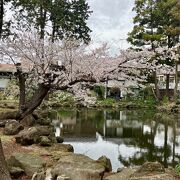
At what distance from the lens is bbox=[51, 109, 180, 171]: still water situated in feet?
47.6

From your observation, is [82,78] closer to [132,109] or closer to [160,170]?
[160,170]

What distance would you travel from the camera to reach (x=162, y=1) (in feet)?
124

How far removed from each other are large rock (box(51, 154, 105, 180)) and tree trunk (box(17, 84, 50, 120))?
6.40 metres

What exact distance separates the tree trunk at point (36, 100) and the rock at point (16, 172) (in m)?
6.32

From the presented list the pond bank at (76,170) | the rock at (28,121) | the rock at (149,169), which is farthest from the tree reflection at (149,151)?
the rock at (28,121)

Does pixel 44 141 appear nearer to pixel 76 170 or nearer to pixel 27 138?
pixel 27 138

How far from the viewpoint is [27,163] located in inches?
372

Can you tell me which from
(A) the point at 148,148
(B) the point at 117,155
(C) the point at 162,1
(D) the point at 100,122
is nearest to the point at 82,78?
(B) the point at 117,155

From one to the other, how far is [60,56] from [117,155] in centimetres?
476

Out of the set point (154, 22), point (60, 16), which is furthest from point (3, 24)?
point (154, 22)

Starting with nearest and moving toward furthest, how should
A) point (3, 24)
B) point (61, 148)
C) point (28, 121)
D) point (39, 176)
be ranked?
point (39, 176) → point (61, 148) → point (28, 121) → point (3, 24)

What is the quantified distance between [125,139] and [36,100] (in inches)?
225

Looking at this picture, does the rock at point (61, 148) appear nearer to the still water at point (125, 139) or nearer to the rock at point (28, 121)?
the still water at point (125, 139)

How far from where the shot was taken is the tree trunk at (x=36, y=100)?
15.4 metres
